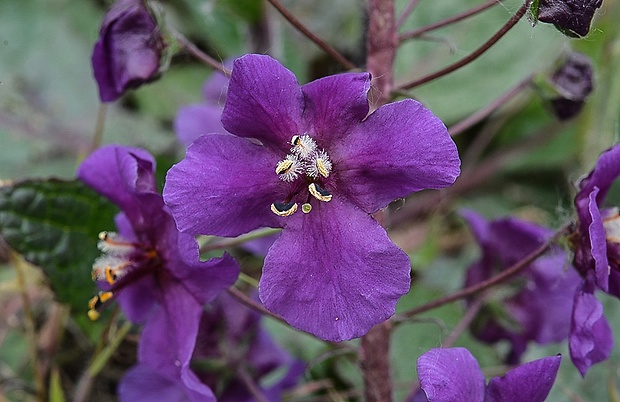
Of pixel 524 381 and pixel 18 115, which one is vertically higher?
pixel 524 381

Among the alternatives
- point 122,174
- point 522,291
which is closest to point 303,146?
point 122,174

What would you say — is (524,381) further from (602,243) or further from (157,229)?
(157,229)

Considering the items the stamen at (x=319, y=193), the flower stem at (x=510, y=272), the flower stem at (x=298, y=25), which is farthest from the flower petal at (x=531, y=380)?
the flower stem at (x=298, y=25)

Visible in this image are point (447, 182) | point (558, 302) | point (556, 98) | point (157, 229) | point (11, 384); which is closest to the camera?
point (447, 182)

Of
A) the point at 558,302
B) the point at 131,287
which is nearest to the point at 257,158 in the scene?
the point at 131,287

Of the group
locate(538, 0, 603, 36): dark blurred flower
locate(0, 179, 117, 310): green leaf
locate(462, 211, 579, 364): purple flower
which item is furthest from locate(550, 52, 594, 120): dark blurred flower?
locate(0, 179, 117, 310): green leaf

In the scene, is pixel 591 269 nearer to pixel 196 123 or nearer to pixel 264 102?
pixel 264 102

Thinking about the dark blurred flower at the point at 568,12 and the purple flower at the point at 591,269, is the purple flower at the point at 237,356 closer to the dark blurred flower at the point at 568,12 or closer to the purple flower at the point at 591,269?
the purple flower at the point at 591,269
